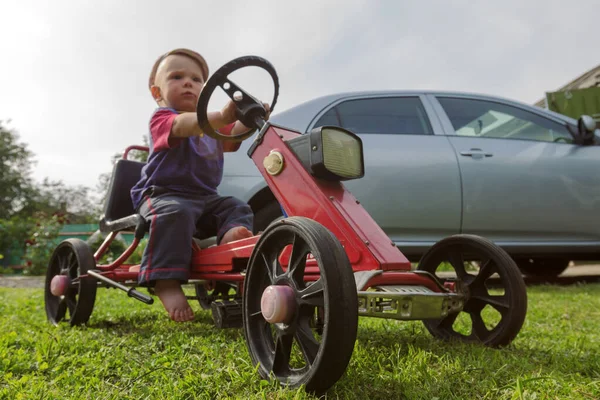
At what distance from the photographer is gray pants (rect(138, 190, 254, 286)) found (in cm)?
212

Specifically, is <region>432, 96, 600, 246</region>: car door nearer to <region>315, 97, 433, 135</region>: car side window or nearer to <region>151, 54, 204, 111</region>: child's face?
<region>315, 97, 433, 135</region>: car side window

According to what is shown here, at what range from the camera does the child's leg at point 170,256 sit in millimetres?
2115

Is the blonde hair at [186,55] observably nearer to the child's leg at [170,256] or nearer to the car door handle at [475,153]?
the child's leg at [170,256]

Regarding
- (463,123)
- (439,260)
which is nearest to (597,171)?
(463,123)

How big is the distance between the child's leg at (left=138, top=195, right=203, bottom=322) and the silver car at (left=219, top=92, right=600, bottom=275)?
3.17ft

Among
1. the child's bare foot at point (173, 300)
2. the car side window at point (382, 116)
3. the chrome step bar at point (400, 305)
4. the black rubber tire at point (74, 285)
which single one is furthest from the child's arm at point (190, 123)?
the car side window at point (382, 116)

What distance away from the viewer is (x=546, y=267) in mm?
5707

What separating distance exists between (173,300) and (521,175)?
9.24ft

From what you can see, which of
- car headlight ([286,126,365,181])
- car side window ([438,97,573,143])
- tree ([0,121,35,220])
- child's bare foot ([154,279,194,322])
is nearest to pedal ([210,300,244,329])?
child's bare foot ([154,279,194,322])

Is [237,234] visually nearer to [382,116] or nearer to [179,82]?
[179,82]

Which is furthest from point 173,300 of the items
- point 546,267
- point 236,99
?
point 546,267

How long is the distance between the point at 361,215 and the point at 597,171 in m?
3.07

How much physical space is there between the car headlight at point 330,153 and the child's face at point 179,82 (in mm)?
910

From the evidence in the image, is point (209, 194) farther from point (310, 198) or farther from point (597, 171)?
point (597, 171)
